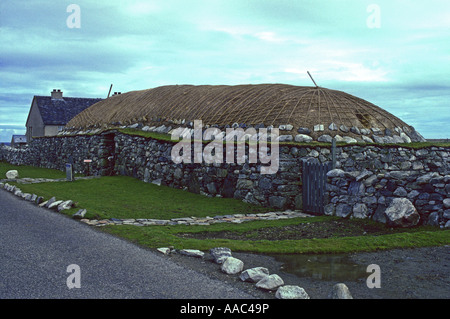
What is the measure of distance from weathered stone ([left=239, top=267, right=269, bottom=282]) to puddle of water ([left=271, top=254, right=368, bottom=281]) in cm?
72

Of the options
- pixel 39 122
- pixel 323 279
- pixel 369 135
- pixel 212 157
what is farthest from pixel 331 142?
pixel 39 122

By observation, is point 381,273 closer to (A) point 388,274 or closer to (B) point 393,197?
(A) point 388,274

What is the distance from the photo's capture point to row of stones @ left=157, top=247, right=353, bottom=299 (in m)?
5.81

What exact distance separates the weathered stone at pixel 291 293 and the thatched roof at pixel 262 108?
38.9 ft

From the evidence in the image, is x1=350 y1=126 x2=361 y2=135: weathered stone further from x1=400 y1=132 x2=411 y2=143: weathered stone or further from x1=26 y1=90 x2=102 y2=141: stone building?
x1=26 y1=90 x2=102 y2=141: stone building

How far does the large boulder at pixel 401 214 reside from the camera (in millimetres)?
11422

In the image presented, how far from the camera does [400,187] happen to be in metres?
11.9

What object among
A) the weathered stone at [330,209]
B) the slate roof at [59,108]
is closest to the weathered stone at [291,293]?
the weathered stone at [330,209]

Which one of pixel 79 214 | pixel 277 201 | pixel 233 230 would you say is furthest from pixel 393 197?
pixel 79 214

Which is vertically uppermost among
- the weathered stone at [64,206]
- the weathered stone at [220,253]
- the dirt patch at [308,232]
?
the weathered stone at [64,206]

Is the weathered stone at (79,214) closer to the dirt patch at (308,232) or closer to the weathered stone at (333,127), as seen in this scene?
the dirt patch at (308,232)
